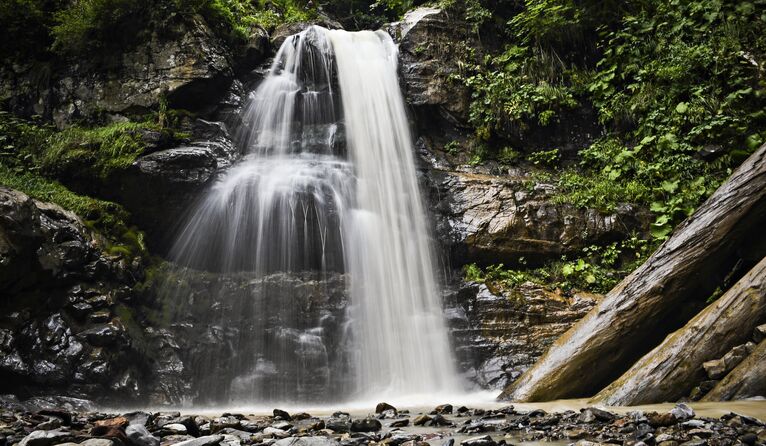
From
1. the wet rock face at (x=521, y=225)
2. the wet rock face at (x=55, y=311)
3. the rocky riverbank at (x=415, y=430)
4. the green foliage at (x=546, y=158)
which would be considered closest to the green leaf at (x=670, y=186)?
the wet rock face at (x=521, y=225)

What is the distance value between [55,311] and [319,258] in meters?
4.15

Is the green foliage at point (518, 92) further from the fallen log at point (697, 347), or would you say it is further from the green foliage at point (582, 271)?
the fallen log at point (697, 347)

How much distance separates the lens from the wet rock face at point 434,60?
39.6ft

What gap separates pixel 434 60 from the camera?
12.5 m

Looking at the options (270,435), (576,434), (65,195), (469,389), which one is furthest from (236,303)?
(576,434)

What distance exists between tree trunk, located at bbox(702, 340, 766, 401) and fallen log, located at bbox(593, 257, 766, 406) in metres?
0.28

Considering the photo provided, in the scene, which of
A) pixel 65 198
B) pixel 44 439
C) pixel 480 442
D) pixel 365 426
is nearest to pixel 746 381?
pixel 480 442

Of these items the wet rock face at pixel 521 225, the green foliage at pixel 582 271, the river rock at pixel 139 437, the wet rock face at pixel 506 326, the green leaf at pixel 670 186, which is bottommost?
the river rock at pixel 139 437

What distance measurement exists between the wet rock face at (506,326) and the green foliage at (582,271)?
247 mm

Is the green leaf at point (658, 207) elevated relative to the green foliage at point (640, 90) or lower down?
lower down

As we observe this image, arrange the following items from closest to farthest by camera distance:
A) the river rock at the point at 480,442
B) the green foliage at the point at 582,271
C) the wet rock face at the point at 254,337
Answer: the river rock at the point at 480,442 < the wet rock face at the point at 254,337 < the green foliage at the point at 582,271

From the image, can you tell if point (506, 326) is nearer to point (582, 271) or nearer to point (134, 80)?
point (582, 271)

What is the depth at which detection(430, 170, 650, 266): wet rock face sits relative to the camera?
30.0ft

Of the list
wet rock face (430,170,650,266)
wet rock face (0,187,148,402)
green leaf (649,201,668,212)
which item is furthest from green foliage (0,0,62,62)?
green leaf (649,201,668,212)
